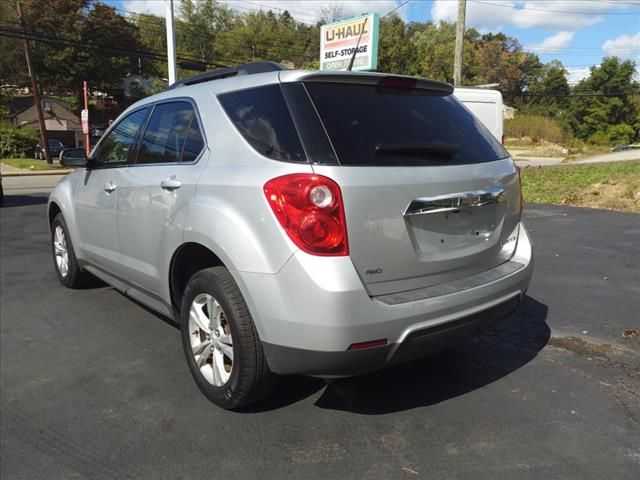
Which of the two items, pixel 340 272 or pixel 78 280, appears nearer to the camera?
pixel 340 272

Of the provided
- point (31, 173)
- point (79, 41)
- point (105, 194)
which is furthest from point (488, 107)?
point (79, 41)

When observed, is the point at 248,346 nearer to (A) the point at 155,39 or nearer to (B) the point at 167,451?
(B) the point at 167,451

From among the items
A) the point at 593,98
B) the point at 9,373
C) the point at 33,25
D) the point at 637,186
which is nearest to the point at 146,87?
the point at 33,25

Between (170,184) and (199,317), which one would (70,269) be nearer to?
(170,184)

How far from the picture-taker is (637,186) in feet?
37.8

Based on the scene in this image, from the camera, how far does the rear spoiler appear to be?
2.60 m

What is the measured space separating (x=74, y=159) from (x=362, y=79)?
2880 millimetres

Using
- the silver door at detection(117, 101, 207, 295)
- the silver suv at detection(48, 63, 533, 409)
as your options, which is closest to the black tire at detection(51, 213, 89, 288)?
the silver door at detection(117, 101, 207, 295)

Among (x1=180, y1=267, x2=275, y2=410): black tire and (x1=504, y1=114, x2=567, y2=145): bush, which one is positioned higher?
(x1=504, y1=114, x2=567, y2=145): bush

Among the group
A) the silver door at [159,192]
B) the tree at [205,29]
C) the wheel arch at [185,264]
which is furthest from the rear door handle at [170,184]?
the tree at [205,29]

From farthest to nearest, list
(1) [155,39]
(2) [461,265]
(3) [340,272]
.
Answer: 1. (1) [155,39]
2. (2) [461,265]
3. (3) [340,272]

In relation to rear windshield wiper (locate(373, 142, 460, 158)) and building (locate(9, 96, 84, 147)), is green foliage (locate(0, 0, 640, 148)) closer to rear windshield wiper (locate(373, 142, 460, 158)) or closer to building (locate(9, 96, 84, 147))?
building (locate(9, 96, 84, 147))

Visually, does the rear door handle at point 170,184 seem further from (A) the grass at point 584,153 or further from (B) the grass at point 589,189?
(A) the grass at point 584,153

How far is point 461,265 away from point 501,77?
82.0 meters
